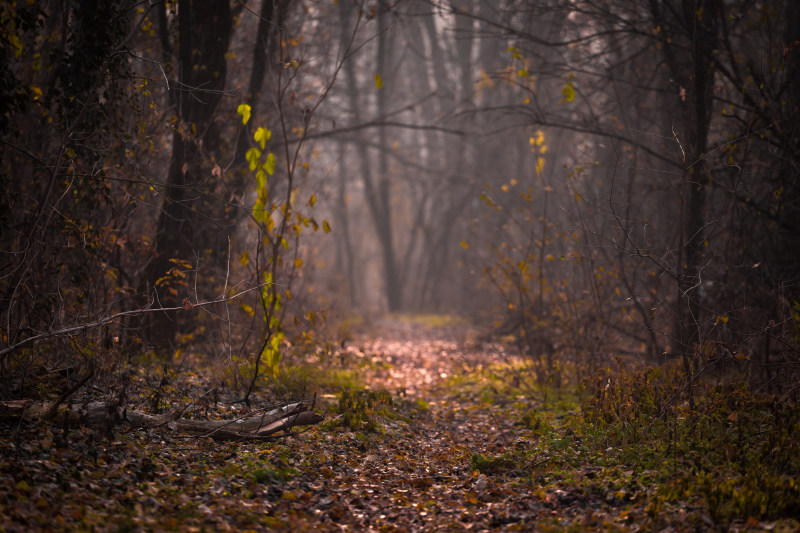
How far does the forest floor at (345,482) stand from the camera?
419 cm

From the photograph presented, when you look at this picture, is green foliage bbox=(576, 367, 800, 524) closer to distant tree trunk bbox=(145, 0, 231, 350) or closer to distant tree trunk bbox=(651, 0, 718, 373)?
distant tree trunk bbox=(651, 0, 718, 373)

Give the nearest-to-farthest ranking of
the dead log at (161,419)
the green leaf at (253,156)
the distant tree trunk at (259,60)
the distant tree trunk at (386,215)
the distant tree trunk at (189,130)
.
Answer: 1. the dead log at (161,419)
2. the green leaf at (253,156)
3. the distant tree trunk at (189,130)
4. the distant tree trunk at (259,60)
5. the distant tree trunk at (386,215)

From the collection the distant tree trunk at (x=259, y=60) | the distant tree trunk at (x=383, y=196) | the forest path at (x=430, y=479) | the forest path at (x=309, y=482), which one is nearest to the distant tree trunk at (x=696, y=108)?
the forest path at (x=309, y=482)

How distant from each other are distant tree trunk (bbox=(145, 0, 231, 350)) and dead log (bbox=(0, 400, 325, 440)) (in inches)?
103

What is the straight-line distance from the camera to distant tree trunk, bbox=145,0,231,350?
8.20m

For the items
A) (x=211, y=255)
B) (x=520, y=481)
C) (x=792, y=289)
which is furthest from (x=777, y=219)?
(x=211, y=255)

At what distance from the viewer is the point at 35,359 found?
5.77 m

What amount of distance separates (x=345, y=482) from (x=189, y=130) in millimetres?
4845

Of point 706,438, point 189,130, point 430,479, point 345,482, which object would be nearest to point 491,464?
point 430,479

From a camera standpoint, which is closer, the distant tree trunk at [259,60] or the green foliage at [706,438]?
the green foliage at [706,438]

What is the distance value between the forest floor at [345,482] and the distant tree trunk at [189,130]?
292cm

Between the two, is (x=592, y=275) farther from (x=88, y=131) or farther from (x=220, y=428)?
(x=88, y=131)

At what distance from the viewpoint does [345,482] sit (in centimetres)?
536

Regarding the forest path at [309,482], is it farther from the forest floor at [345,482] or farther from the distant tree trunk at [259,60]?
the distant tree trunk at [259,60]
